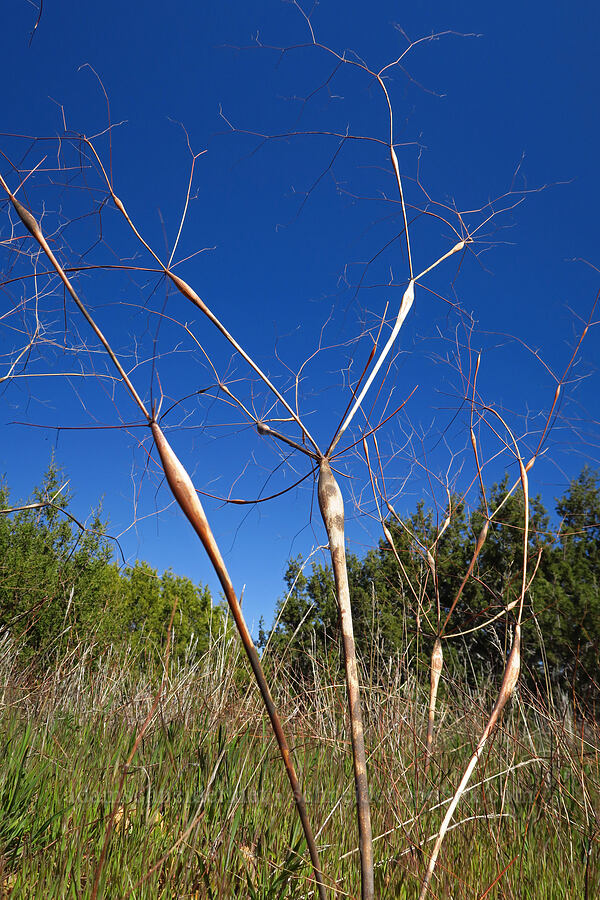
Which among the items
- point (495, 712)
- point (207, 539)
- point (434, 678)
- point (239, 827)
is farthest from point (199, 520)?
point (239, 827)

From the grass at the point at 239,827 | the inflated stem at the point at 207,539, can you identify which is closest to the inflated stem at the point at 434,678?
the grass at the point at 239,827

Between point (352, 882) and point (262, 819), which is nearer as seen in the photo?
point (352, 882)

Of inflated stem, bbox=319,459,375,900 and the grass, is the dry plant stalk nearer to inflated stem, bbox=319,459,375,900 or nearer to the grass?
inflated stem, bbox=319,459,375,900

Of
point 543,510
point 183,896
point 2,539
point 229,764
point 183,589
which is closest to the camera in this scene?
point 183,896

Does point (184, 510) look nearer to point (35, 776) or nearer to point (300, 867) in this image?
point (300, 867)

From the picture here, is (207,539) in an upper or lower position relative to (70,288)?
lower

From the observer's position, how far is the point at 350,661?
0.78 m

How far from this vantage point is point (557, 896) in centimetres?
204

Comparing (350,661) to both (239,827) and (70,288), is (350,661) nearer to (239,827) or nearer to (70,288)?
(70,288)

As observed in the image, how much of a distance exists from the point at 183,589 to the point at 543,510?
47.4ft

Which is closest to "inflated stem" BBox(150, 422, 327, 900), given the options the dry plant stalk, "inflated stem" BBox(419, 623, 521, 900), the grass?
the dry plant stalk

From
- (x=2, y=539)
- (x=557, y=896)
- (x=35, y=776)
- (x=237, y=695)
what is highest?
(x=2, y=539)

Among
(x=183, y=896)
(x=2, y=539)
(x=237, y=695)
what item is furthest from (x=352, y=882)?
(x=2, y=539)

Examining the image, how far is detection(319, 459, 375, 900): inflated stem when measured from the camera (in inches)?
29.7
